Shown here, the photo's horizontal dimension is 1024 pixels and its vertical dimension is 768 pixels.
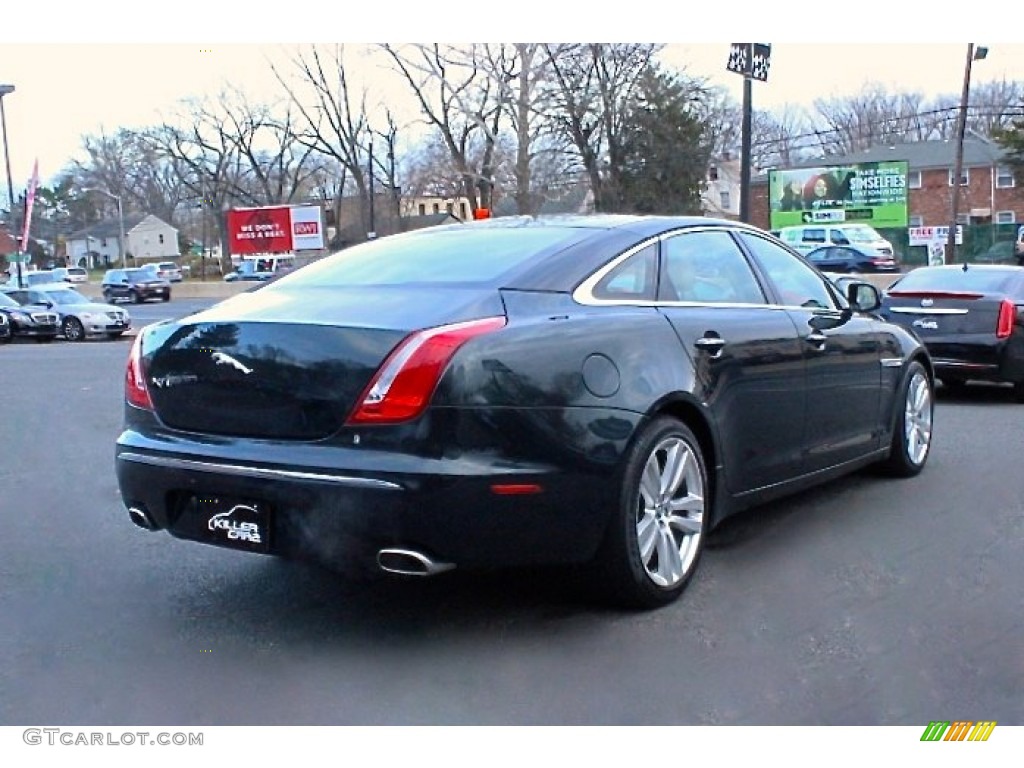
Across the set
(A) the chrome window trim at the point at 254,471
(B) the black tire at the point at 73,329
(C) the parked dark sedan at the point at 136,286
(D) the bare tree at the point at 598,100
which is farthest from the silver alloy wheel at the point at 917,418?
(C) the parked dark sedan at the point at 136,286

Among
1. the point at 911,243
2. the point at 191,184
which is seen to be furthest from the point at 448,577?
the point at 191,184

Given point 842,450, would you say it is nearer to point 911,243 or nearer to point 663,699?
point 663,699

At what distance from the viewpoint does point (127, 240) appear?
110 m

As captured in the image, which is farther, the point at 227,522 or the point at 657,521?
the point at 657,521

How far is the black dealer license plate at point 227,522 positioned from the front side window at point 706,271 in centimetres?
185

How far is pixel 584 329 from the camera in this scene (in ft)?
13.6

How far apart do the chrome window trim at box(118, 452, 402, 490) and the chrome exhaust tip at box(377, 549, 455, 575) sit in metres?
0.23

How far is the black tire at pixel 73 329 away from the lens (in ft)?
89.8

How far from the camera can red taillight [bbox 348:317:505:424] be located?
12.4 feet

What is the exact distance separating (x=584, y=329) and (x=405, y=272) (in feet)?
2.69

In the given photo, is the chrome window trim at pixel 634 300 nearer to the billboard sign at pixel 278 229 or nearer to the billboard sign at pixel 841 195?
the billboard sign at pixel 278 229

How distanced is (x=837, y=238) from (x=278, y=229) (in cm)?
2938

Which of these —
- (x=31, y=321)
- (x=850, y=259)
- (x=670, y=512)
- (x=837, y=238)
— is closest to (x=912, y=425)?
(x=670, y=512)

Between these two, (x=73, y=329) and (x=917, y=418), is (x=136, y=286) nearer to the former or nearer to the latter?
(x=73, y=329)
